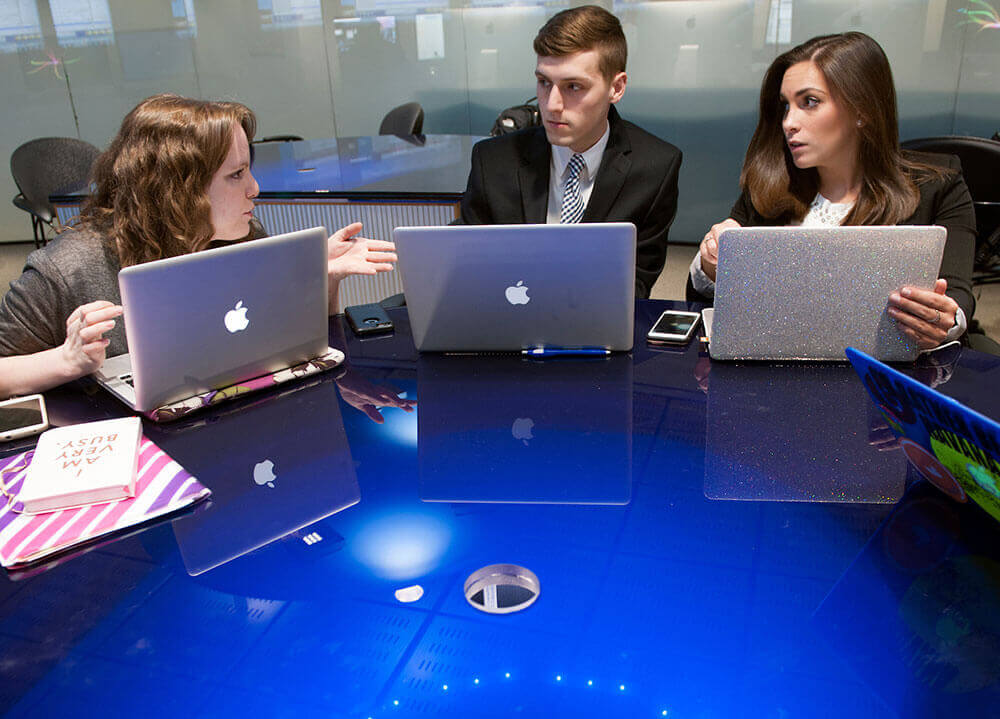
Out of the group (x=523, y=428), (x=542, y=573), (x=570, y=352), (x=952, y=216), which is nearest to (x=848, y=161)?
(x=952, y=216)

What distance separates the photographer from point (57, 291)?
1810 millimetres

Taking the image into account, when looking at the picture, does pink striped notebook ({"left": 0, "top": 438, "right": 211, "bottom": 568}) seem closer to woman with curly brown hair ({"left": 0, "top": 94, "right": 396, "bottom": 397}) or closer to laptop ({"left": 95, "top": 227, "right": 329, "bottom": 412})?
laptop ({"left": 95, "top": 227, "right": 329, "bottom": 412})

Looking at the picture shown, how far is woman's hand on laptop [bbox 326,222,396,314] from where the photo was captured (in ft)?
6.25

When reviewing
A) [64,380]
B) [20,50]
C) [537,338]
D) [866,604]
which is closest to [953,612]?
[866,604]

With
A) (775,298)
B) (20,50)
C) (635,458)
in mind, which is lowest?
(635,458)

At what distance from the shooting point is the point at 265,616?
3.26ft

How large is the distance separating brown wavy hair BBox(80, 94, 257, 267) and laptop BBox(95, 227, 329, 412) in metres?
0.34

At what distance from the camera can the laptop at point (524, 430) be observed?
126cm

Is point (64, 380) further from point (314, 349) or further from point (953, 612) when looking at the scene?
point (953, 612)

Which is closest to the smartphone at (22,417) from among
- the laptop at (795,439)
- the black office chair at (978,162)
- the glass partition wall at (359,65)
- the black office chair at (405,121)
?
the laptop at (795,439)

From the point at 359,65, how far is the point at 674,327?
488cm

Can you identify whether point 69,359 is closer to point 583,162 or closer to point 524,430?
point 524,430

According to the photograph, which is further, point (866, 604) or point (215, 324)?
point (215, 324)

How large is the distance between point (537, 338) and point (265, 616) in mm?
918
